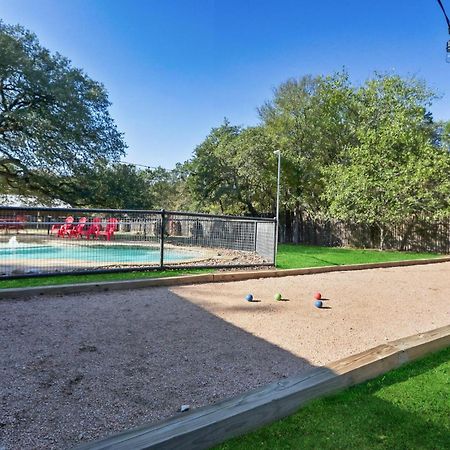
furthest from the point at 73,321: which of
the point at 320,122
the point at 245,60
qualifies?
the point at 320,122

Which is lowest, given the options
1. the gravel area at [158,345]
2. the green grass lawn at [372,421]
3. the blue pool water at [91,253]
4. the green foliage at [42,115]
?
the gravel area at [158,345]

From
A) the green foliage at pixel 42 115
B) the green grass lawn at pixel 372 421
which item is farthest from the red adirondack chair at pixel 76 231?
the green foliage at pixel 42 115

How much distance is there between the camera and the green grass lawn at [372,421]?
5.71 ft

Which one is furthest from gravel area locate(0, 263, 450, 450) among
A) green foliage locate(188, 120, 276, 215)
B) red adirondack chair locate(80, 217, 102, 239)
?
green foliage locate(188, 120, 276, 215)

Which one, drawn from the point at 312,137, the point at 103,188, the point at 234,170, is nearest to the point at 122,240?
the point at 103,188

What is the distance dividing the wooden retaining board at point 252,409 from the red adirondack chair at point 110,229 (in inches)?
237

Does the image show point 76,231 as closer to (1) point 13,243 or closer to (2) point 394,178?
(1) point 13,243

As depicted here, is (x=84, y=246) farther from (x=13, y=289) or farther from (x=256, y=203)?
(x=256, y=203)

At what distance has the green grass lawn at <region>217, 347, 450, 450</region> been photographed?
174 cm

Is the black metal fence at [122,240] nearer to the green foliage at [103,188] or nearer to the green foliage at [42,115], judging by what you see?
the green foliage at [103,188]

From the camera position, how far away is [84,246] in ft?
22.8

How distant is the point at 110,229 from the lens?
773 cm

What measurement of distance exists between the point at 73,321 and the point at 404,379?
124 inches

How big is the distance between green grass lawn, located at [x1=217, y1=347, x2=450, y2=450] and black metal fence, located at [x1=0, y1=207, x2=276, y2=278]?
4653 millimetres
